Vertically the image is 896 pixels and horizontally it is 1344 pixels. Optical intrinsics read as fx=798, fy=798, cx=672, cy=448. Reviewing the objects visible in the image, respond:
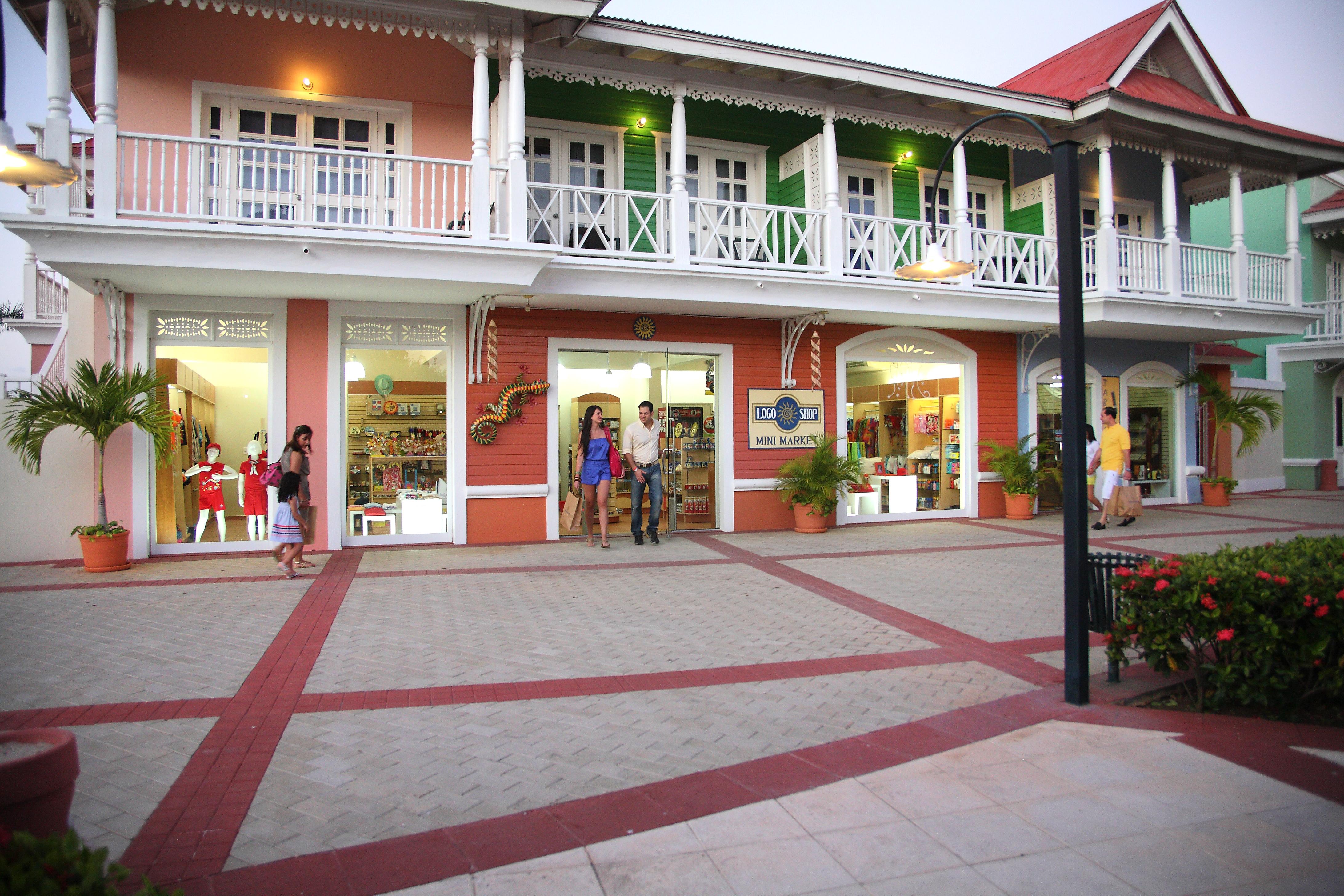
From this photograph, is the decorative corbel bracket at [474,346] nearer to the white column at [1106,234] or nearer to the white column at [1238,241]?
the white column at [1106,234]

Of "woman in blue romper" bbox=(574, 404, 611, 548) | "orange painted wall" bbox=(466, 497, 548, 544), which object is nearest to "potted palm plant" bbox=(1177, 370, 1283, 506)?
"woman in blue romper" bbox=(574, 404, 611, 548)

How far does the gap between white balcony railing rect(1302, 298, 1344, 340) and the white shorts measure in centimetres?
Result: 1179

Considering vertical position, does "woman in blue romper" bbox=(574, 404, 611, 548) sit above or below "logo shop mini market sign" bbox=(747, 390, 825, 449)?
below

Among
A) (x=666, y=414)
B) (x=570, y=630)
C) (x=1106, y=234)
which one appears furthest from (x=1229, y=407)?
(x=570, y=630)

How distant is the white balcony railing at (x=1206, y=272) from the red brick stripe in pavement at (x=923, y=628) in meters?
9.57

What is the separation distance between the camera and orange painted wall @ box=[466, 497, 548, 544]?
10617 mm

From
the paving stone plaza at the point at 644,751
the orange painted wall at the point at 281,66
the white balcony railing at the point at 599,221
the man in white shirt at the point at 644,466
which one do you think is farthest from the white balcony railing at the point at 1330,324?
the orange painted wall at the point at 281,66

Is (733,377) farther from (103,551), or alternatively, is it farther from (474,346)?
(103,551)

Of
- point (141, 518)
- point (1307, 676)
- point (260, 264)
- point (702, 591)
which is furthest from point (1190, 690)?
point (141, 518)

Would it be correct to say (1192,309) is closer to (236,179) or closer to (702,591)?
(702,591)

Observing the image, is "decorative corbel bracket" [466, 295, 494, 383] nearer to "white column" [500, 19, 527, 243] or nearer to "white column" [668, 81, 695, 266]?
"white column" [500, 19, 527, 243]

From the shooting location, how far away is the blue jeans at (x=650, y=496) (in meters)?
10.6

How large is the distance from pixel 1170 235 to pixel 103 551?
15696 mm

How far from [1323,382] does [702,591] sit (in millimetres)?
20428
